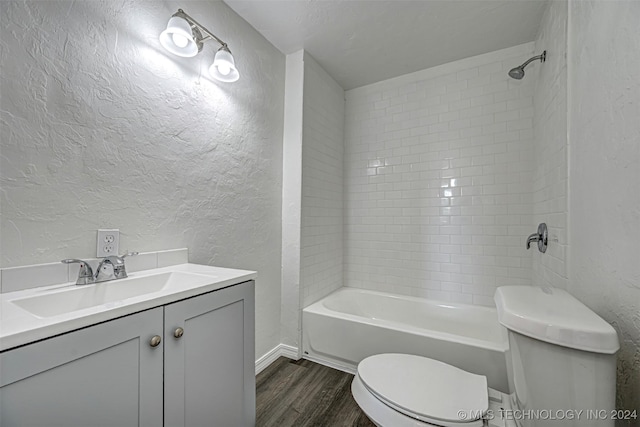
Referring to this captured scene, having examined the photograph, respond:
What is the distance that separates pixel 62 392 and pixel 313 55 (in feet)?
8.08

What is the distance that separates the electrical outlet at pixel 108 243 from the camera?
1.13m

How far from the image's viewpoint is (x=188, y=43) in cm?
134

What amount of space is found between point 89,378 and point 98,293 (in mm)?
420

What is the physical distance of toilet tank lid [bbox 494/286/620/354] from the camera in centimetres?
72

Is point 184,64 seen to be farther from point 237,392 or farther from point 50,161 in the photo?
point 237,392

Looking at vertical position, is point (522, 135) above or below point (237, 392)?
above

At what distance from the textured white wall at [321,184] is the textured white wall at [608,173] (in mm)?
1614

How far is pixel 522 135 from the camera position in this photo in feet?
7.02

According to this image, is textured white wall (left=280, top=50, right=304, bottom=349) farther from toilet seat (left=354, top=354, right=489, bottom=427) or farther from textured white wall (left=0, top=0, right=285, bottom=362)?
toilet seat (left=354, top=354, right=489, bottom=427)

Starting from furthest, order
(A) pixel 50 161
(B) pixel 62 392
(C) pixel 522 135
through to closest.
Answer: (C) pixel 522 135, (A) pixel 50 161, (B) pixel 62 392

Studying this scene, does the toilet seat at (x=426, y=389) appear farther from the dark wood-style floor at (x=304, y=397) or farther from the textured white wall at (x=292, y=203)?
the textured white wall at (x=292, y=203)

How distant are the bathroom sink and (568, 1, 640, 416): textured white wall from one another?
1.41 m

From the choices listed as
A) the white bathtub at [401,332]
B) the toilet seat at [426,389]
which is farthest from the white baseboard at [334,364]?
the toilet seat at [426,389]

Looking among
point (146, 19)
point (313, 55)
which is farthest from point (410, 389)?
point (313, 55)
